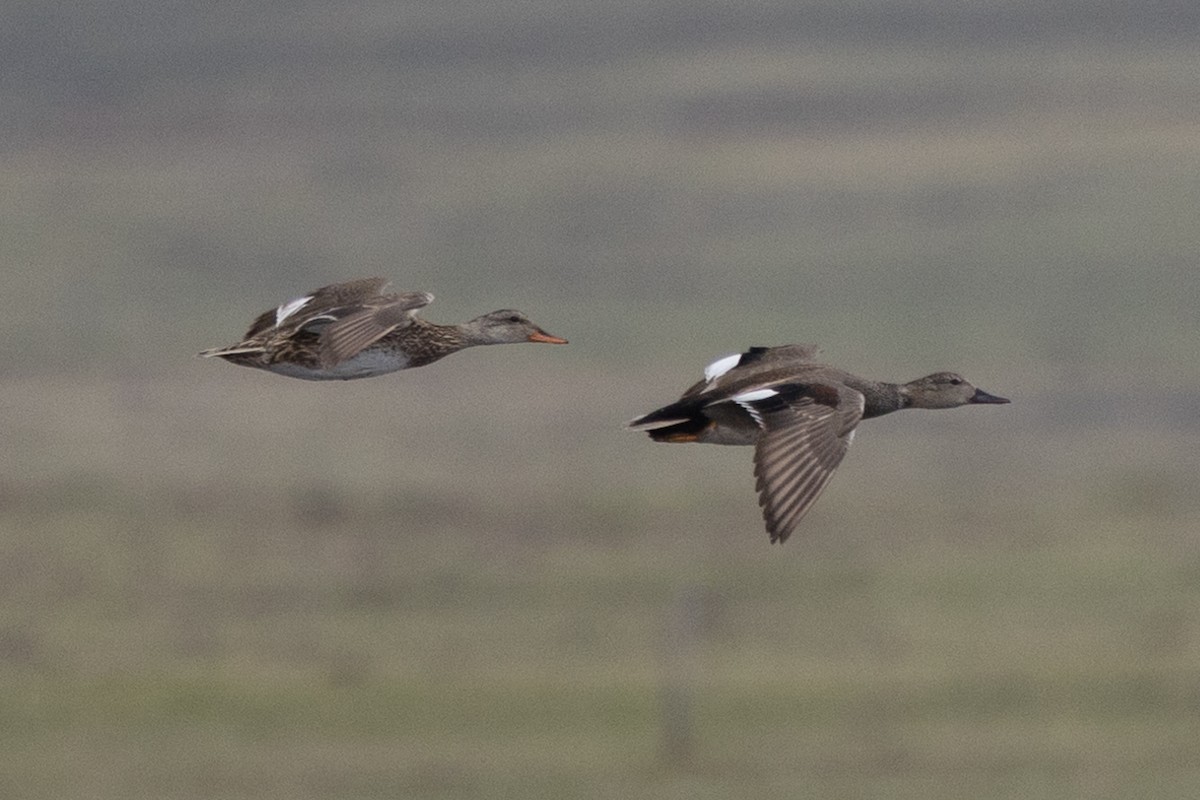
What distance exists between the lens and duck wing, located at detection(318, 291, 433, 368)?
45.1 feet

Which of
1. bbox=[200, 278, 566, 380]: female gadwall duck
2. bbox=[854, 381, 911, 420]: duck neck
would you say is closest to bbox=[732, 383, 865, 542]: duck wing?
bbox=[854, 381, 911, 420]: duck neck

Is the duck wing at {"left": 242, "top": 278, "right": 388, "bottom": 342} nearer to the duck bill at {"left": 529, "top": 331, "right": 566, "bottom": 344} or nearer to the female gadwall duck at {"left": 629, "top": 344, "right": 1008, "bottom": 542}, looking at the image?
the duck bill at {"left": 529, "top": 331, "right": 566, "bottom": 344}

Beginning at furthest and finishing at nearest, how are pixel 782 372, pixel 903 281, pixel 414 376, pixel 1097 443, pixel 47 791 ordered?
pixel 903 281
pixel 414 376
pixel 1097 443
pixel 47 791
pixel 782 372

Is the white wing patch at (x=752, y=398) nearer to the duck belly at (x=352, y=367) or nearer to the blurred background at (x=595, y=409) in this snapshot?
the blurred background at (x=595, y=409)

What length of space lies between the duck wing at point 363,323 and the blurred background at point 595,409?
1.07m

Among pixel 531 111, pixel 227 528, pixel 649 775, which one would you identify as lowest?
pixel 649 775

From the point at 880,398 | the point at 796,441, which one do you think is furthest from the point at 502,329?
the point at 796,441

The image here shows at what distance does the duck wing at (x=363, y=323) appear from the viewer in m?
13.7

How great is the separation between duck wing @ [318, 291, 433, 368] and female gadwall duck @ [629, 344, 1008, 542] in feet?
3.47

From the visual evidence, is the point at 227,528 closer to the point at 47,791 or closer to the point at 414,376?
the point at 47,791

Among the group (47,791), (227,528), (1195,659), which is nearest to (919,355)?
(227,528)

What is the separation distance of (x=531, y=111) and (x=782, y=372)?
5253 inches

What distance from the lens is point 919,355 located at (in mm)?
99000

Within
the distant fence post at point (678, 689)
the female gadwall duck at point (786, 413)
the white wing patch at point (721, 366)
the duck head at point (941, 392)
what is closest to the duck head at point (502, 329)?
the white wing patch at point (721, 366)
